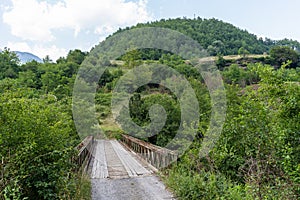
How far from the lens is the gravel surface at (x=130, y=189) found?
220 inches

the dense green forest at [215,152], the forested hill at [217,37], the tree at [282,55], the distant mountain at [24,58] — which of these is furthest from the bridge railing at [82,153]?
the forested hill at [217,37]

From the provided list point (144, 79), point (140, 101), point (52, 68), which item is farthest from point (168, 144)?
point (52, 68)

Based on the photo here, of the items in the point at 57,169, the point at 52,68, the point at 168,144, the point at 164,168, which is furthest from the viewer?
the point at 52,68

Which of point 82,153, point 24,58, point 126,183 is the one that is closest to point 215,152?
point 126,183

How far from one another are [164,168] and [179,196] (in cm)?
207

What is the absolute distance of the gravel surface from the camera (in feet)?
18.4

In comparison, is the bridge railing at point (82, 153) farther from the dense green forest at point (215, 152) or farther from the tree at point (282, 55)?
the tree at point (282, 55)

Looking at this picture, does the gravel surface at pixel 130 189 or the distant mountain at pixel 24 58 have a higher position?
the distant mountain at pixel 24 58

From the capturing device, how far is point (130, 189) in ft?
20.5

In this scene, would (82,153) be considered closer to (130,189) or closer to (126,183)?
(126,183)

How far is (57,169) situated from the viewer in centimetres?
429

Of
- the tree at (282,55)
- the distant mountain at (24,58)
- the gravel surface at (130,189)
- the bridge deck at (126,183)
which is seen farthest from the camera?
the distant mountain at (24,58)

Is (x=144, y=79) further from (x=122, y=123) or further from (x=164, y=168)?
(x=164, y=168)

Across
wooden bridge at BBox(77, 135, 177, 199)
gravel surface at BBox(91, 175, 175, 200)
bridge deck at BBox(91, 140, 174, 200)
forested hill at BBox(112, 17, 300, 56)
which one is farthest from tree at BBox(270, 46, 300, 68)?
gravel surface at BBox(91, 175, 175, 200)
